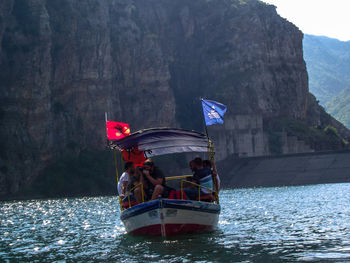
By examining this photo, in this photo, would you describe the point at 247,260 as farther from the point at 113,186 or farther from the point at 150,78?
the point at 150,78

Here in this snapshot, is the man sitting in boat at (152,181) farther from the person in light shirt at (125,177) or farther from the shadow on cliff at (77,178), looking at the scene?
the shadow on cliff at (77,178)

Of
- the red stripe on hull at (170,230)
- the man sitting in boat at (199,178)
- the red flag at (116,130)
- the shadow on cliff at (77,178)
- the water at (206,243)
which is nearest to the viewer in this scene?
the water at (206,243)

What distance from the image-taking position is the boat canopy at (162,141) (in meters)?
35.2

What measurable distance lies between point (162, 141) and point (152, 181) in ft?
16.3

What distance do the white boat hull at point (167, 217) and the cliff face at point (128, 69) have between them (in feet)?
281

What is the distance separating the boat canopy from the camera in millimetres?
35219

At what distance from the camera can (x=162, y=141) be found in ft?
120

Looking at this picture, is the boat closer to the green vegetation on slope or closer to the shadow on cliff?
the shadow on cliff

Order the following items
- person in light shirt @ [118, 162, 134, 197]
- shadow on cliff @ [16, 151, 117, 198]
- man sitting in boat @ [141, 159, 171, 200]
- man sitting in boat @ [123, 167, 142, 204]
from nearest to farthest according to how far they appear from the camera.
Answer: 1. man sitting in boat @ [141, 159, 171, 200]
2. man sitting in boat @ [123, 167, 142, 204]
3. person in light shirt @ [118, 162, 134, 197]
4. shadow on cliff @ [16, 151, 117, 198]

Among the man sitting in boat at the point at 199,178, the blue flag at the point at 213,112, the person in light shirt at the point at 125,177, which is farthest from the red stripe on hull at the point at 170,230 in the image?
the blue flag at the point at 213,112

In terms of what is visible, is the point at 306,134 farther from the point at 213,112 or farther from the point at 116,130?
the point at 116,130

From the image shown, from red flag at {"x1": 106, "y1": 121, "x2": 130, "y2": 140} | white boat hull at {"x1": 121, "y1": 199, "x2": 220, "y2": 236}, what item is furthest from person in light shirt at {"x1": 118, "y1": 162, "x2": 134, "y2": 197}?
red flag at {"x1": 106, "y1": 121, "x2": 130, "y2": 140}

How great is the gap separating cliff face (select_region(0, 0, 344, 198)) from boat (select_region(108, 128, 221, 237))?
82.9 m

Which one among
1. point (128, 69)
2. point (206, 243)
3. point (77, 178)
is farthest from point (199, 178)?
point (128, 69)
